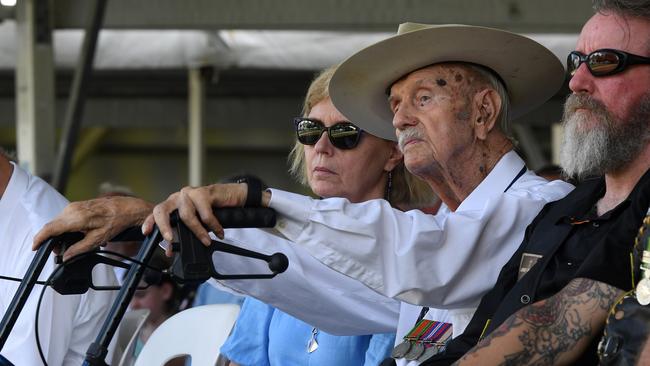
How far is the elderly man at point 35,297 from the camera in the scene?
3807 mm

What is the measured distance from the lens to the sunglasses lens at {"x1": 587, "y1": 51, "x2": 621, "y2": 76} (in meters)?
2.46

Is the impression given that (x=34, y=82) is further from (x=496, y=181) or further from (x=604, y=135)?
(x=604, y=135)

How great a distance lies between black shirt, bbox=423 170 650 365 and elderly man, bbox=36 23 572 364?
14 cm

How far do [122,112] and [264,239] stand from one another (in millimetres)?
11533

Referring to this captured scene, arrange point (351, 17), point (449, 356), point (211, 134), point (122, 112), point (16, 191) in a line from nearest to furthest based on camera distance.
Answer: point (449, 356)
point (16, 191)
point (351, 17)
point (122, 112)
point (211, 134)

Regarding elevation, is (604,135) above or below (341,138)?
above

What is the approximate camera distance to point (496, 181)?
307 cm

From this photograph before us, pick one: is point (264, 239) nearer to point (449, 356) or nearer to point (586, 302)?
point (449, 356)

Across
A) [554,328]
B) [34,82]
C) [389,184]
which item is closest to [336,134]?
[389,184]

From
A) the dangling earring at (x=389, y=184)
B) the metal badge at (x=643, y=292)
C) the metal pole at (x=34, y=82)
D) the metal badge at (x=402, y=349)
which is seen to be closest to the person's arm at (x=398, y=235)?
the metal badge at (x=402, y=349)

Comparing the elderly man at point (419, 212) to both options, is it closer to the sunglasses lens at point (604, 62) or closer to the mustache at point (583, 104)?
the mustache at point (583, 104)

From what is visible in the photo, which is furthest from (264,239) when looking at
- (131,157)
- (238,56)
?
(131,157)

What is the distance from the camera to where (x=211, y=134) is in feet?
67.1

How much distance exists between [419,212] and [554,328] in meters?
0.54
